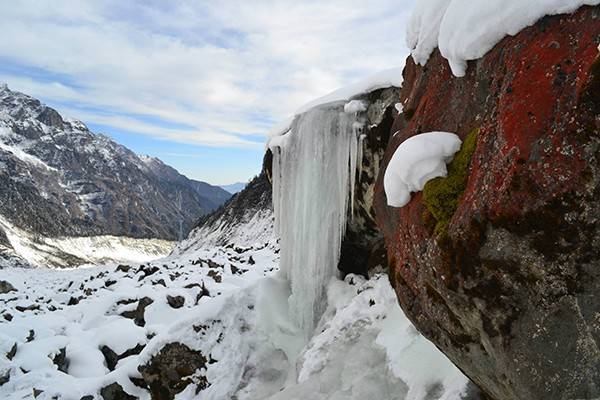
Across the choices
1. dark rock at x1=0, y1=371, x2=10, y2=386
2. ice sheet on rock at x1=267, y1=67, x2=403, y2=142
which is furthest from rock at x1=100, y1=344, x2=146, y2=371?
ice sheet on rock at x1=267, y1=67, x2=403, y2=142

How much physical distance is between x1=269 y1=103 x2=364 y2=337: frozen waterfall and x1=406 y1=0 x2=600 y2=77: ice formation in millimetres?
2937

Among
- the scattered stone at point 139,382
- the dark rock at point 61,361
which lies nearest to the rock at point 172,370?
the scattered stone at point 139,382

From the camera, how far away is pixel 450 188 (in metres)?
2.92

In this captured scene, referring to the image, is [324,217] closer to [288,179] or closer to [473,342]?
[288,179]

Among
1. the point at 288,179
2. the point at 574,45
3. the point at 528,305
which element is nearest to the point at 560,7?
the point at 574,45

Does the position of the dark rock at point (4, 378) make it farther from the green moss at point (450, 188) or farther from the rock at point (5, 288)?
the rock at point (5, 288)

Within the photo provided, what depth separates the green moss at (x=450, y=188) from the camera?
287 cm

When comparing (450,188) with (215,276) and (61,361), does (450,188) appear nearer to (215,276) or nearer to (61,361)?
(61,361)

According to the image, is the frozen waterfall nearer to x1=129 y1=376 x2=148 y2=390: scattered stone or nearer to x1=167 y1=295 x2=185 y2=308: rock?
x1=129 y1=376 x2=148 y2=390: scattered stone

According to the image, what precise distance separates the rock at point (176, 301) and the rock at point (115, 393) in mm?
3288

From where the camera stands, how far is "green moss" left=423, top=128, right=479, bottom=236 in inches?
113

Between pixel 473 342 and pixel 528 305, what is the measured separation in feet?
2.18

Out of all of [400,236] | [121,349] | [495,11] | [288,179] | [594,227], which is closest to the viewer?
[594,227]

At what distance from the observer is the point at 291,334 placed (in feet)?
23.0
